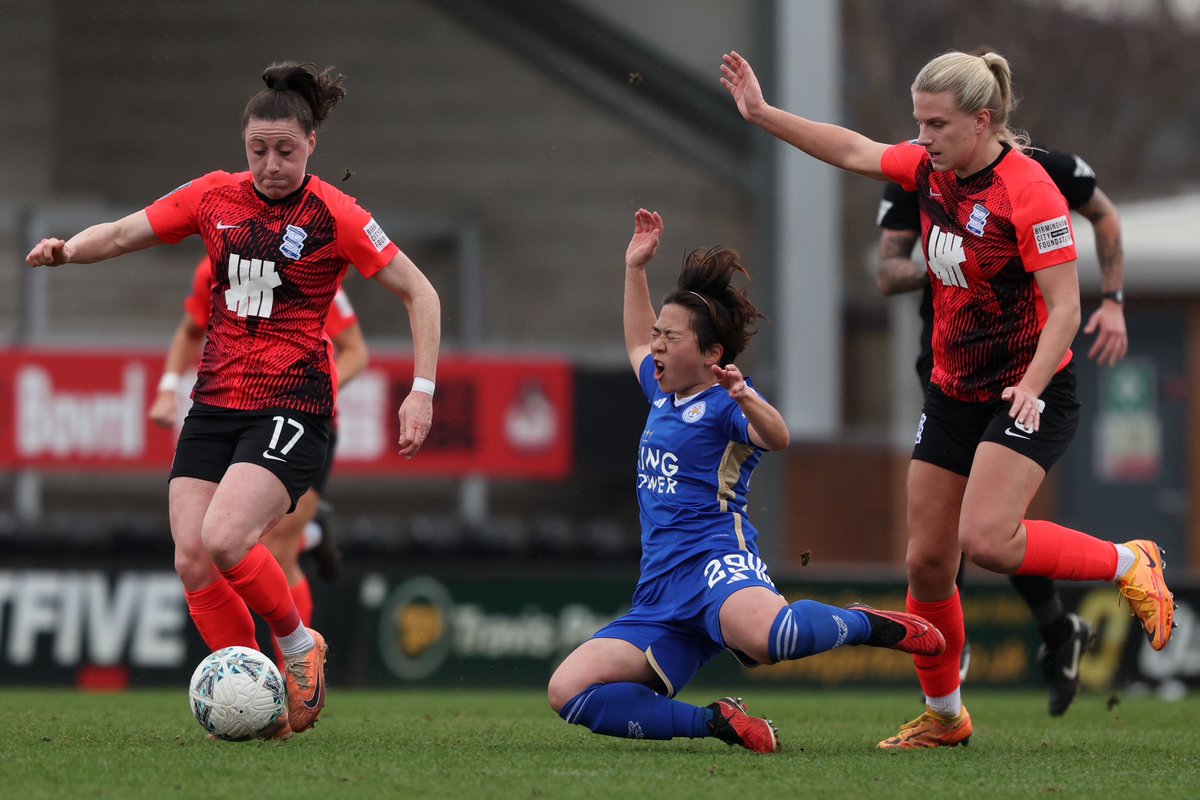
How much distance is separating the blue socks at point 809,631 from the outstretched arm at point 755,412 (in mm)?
472

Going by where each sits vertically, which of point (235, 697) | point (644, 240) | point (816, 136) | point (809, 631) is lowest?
point (235, 697)

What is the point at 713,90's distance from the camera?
14992mm

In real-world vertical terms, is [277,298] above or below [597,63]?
below

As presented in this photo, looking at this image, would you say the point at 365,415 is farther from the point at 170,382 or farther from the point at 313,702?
the point at 313,702

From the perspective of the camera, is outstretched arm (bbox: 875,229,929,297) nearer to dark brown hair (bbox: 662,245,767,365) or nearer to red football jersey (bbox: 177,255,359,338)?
dark brown hair (bbox: 662,245,767,365)

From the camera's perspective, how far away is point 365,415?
13.0m

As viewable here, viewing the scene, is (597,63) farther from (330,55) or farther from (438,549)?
(438,549)

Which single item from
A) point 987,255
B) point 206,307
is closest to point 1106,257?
point 987,255

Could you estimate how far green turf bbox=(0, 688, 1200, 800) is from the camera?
4129mm

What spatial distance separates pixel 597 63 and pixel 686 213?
159 centimetres

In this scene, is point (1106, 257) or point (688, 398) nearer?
point (688, 398)

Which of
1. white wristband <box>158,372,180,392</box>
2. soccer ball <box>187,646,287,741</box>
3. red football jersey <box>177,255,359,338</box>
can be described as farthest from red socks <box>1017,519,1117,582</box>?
white wristband <box>158,372,180,392</box>

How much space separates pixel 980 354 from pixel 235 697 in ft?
8.02

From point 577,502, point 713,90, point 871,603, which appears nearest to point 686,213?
point 713,90
